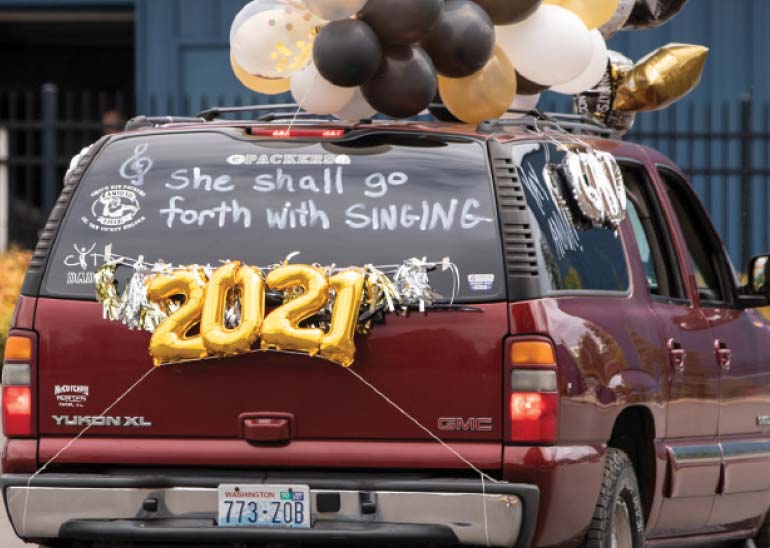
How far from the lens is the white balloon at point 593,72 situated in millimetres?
8273

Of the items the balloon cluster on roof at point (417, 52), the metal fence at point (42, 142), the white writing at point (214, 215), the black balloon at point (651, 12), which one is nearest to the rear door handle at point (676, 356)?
the balloon cluster on roof at point (417, 52)

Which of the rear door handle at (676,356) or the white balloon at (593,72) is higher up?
the white balloon at (593,72)

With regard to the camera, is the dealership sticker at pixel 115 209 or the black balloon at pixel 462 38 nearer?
the dealership sticker at pixel 115 209

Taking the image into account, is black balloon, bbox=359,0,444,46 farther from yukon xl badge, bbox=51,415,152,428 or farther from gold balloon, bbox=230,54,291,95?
yukon xl badge, bbox=51,415,152,428

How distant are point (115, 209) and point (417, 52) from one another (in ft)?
4.36

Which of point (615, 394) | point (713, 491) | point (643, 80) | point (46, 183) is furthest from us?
point (46, 183)

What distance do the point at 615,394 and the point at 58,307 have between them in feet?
6.46

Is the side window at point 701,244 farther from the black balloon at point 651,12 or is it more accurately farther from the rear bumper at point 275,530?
the rear bumper at point 275,530

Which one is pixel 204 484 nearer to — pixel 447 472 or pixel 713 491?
pixel 447 472

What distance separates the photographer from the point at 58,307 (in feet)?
21.6

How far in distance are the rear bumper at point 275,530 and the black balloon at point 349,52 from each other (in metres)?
1.55

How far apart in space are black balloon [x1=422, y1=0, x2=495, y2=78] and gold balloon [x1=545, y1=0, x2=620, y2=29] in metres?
1.12

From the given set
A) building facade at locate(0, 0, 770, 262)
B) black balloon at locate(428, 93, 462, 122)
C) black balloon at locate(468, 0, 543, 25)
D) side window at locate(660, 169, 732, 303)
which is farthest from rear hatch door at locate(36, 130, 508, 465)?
building facade at locate(0, 0, 770, 262)

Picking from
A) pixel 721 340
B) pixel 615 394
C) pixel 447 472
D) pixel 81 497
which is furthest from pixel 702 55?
pixel 81 497
